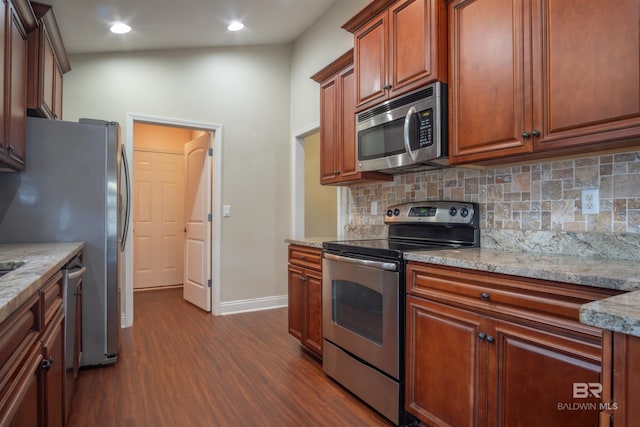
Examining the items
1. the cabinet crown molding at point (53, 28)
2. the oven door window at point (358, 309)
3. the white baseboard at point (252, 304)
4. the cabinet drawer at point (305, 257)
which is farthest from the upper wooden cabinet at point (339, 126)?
the cabinet crown molding at point (53, 28)

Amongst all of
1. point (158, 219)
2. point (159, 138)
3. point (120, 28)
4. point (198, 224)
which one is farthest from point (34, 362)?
point (159, 138)

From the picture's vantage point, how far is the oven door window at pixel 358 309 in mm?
1979

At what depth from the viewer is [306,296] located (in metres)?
2.74

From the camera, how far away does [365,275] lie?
2029 millimetres

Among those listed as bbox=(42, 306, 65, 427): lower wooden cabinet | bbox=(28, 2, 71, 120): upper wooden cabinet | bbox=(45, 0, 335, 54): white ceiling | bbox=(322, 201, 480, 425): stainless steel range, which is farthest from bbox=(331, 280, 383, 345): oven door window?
bbox=(45, 0, 335, 54): white ceiling

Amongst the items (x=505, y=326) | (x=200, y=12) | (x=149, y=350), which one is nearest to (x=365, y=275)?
(x=505, y=326)

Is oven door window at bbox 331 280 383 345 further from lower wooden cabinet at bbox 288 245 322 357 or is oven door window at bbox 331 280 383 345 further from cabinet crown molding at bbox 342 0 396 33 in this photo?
cabinet crown molding at bbox 342 0 396 33

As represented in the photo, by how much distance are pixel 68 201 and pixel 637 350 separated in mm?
2889

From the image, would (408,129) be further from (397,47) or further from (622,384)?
(622,384)

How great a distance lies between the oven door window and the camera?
6.49 ft

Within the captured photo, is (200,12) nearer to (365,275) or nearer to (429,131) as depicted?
(429,131)

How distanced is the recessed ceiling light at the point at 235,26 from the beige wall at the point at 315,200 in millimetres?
1666

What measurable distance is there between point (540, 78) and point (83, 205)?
274 cm

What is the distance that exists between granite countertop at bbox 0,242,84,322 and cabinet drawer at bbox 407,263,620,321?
148 centimetres
